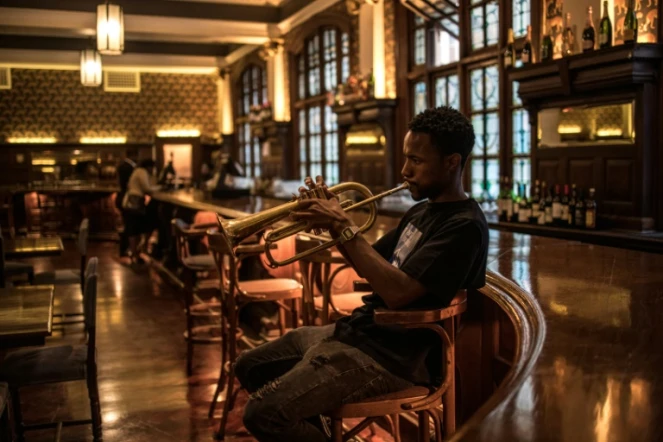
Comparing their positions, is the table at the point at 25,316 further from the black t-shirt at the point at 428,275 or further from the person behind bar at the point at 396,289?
the black t-shirt at the point at 428,275

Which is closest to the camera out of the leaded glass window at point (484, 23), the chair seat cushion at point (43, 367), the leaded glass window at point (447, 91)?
the chair seat cushion at point (43, 367)

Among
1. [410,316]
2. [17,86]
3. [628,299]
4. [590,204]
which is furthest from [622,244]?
[17,86]

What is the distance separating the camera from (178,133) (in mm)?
17172

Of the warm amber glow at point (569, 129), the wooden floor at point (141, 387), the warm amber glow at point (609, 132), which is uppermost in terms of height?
the warm amber glow at point (569, 129)

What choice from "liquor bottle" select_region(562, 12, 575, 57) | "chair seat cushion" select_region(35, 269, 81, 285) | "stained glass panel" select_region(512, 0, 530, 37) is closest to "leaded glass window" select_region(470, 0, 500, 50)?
"stained glass panel" select_region(512, 0, 530, 37)

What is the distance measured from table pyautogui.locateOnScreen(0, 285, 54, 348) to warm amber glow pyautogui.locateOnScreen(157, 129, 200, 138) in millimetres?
13636

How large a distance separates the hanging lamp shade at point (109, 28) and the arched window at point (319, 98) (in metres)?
3.56

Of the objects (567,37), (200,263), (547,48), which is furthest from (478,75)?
(200,263)

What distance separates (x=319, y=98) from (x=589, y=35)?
7048mm

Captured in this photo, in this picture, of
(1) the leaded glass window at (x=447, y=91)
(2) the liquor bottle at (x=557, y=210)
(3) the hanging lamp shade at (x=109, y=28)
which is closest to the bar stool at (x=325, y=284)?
(2) the liquor bottle at (x=557, y=210)

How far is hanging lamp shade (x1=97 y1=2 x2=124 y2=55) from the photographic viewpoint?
7570 millimetres

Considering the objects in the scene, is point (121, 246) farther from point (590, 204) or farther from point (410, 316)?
point (410, 316)

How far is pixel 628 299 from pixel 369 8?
302 inches

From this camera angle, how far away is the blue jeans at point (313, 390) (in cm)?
209
